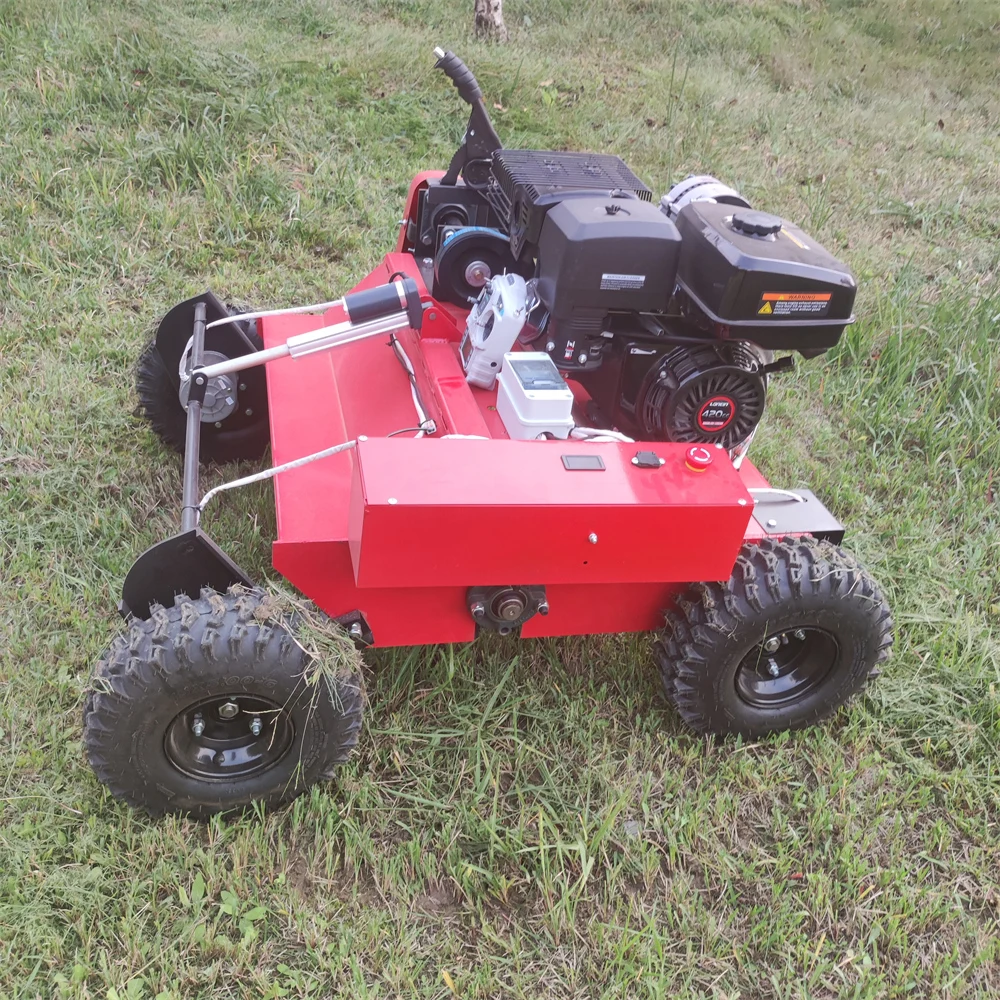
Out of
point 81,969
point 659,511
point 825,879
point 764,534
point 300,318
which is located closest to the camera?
point 81,969

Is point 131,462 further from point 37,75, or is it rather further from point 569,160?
point 37,75

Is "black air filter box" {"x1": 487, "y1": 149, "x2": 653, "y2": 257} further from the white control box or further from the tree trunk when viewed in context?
the tree trunk

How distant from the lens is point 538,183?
2.59 meters

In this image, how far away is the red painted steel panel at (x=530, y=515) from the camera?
196cm

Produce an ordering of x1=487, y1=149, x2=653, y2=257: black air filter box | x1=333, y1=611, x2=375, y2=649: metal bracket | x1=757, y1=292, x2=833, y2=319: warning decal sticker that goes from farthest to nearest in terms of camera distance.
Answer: x1=487, y1=149, x2=653, y2=257: black air filter box → x1=757, y1=292, x2=833, y2=319: warning decal sticker → x1=333, y1=611, x2=375, y2=649: metal bracket

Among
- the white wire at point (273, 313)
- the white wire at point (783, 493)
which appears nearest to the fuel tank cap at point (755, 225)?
the white wire at point (783, 493)

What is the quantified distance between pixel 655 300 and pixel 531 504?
71 centimetres

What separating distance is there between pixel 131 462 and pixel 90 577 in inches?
23.1

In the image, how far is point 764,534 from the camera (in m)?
2.47

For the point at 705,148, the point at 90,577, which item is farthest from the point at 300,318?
the point at 705,148

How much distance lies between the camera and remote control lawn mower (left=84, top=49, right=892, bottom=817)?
1.99 m

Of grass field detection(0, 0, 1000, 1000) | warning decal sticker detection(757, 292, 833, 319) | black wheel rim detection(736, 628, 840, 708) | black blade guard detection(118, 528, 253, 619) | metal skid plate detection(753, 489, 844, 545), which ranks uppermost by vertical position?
warning decal sticker detection(757, 292, 833, 319)

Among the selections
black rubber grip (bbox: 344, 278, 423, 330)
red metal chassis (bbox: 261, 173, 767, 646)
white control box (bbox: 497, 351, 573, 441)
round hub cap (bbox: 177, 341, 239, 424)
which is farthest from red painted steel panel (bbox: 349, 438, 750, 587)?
round hub cap (bbox: 177, 341, 239, 424)

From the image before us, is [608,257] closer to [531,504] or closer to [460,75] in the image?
[531,504]
